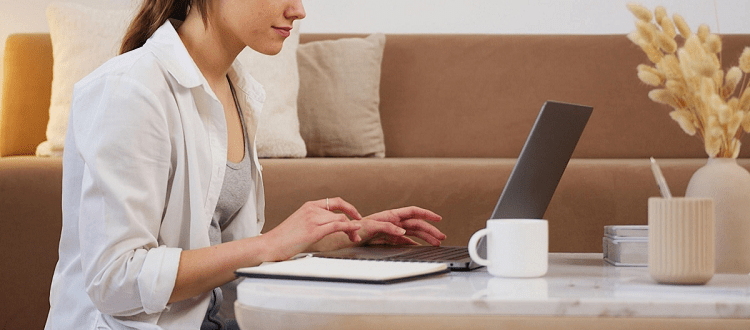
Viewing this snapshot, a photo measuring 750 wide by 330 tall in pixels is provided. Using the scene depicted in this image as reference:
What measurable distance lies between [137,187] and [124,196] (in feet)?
0.09

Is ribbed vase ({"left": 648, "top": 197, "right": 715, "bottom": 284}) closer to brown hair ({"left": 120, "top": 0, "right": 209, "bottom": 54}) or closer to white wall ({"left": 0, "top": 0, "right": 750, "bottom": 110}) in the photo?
brown hair ({"left": 120, "top": 0, "right": 209, "bottom": 54})

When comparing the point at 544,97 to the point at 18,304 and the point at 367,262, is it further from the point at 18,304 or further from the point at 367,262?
the point at 367,262

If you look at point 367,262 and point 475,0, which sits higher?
point 475,0

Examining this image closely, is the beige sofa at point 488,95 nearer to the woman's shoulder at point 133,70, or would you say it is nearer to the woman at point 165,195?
the woman at point 165,195

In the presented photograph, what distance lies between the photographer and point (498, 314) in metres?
0.63

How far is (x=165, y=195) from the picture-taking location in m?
1.03

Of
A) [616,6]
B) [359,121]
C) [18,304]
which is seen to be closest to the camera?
[18,304]

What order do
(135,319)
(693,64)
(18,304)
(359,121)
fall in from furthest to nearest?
(359,121)
(18,304)
(135,319)
(693,64)

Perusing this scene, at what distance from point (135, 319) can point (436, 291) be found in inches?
18.4

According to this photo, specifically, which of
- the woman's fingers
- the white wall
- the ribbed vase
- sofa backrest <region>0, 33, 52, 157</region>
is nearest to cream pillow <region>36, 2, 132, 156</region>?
sofa backrest <region>0, 33, 52, 157</region>

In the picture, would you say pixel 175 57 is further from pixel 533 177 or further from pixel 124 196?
pixel 533 177

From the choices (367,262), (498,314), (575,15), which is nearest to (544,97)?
(575,15)

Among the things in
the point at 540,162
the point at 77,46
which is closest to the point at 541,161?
the point at 540,162

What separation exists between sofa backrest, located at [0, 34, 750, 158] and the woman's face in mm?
1666
